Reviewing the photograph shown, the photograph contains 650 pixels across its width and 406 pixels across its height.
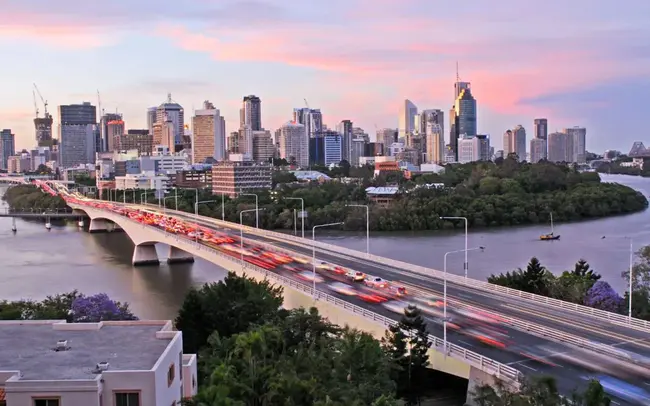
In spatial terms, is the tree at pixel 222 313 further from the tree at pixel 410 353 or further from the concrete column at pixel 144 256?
the concrete column at pixel 144 256

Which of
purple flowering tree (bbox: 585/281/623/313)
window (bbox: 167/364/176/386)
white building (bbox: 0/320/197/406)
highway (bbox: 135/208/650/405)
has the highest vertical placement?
white building (bbox: 0/320/197/406)

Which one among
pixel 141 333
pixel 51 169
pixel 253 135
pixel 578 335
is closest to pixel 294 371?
pixel 141 333

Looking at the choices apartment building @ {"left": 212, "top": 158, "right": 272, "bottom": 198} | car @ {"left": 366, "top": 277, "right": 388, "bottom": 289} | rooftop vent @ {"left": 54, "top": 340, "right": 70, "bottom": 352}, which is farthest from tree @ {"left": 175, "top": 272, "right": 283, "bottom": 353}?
apartment building @ {"left": 212, "top": 158, "right": 272, "bottom": 198}

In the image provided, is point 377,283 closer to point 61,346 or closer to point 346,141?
point 61,346

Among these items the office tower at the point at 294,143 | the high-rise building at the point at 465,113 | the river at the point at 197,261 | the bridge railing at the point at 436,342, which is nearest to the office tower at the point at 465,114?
the high-rise building at the point at 465,113

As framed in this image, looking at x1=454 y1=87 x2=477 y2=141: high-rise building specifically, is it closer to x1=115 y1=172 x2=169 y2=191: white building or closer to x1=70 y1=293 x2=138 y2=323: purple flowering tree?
x1=115 y1=172 x2=169 y2=191: white building

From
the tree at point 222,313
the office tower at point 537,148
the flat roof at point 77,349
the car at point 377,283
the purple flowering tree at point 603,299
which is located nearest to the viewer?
the flat roof at point 77,349

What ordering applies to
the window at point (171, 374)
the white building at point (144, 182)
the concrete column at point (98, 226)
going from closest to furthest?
1. the window at point (171, 374)
2. the concrete column at point (98, 226)
3. the white building at point (144, 182)

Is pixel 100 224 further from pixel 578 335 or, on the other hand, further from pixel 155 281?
pixel 578 335
